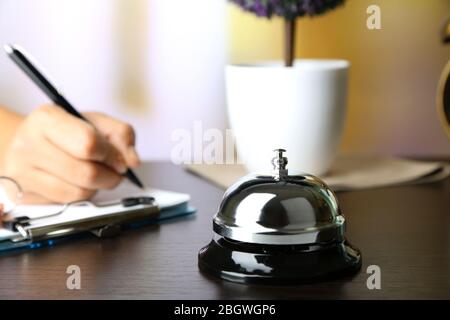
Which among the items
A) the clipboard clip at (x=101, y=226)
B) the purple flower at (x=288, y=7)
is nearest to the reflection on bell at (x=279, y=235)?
the clipboard clip at (x=101, y=226)

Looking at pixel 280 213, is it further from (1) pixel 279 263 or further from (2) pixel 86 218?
(2) pixel 86 218

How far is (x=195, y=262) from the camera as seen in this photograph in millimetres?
594

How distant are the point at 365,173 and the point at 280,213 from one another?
0.50 metres

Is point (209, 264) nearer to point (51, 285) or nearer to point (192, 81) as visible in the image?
point (51, 285)

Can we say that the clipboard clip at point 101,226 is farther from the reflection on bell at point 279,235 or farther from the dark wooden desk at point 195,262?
the reflection on bell at point 279,235

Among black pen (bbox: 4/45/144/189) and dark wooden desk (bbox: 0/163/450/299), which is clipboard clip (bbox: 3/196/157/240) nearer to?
dark wooden desk (bbox: 0/163/450/299)

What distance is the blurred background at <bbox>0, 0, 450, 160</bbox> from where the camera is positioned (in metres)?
1.27

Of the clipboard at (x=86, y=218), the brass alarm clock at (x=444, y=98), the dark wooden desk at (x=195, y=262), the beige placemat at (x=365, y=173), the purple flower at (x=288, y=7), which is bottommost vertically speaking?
the beige placemat at (x=365, y=173)

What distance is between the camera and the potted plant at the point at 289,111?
2.98 feet

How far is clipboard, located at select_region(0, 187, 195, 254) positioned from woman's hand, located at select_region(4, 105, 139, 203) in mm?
28

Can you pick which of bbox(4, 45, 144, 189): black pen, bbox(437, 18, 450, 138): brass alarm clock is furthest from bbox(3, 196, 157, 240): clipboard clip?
bbox(437, 18, 450, 138): brass alarm clock

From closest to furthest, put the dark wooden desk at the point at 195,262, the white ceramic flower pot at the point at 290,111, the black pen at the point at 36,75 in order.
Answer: the dark wooden desk at the point at 195,262
the black pen at the point at 36,75
the white ceramic flower pot at the point at 290,111

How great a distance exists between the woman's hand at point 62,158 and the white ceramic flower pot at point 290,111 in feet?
0.58
